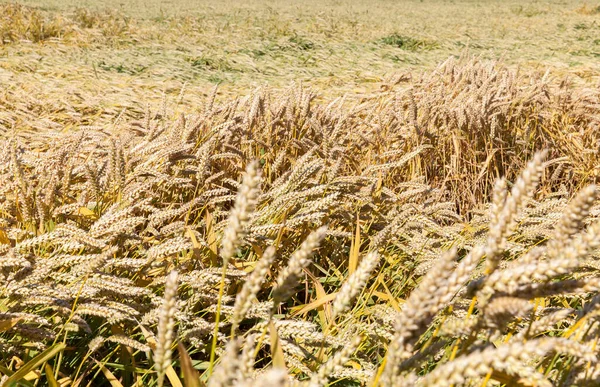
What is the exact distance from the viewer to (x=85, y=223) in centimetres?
163

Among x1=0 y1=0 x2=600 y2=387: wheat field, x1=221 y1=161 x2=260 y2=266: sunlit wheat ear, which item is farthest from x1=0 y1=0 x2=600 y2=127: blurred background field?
x1=221 y1=161 x2=260 y2=266: sunlit wheat ear

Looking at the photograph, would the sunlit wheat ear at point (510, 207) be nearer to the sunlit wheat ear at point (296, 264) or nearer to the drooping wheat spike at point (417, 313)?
the drooping wheat spike at point (417, 313)

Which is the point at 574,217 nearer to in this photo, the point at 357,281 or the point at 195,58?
the point at 357,281

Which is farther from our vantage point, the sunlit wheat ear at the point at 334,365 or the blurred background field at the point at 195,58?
the blurred background field at the point at 195,58

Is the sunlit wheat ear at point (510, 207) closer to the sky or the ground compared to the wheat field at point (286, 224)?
closer to the sky

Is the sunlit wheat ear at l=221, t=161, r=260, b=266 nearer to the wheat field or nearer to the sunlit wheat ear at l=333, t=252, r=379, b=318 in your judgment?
the wheat field

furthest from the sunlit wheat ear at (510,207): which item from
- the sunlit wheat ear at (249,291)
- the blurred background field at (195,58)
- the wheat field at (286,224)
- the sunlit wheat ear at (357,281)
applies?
the blurred background field at (195,58)

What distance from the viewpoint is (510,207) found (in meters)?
0.59

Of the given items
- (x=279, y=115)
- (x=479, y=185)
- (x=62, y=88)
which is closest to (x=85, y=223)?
(x=279, y=115)

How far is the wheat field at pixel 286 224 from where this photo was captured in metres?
0.62

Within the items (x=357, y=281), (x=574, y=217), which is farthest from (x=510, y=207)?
(x=357, y=281)

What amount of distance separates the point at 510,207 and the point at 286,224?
0.93 m

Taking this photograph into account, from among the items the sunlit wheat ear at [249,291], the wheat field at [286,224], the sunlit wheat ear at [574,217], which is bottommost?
the wheat field at [286,224]

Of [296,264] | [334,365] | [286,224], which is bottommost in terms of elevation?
[286,224]
